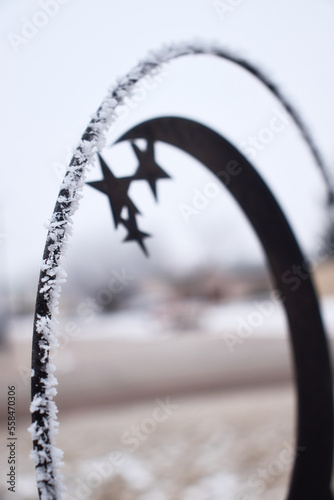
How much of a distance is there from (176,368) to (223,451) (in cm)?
409

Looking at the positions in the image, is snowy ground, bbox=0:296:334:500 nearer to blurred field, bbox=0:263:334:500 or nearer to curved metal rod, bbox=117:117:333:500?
blurred field, bbox=0:263:334:500

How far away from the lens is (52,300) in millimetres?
1340

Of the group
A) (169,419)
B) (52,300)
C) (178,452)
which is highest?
(169,419)

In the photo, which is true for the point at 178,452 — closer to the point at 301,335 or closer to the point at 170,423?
the point at 170,423

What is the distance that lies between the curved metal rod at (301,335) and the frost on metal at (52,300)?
36.6 inches

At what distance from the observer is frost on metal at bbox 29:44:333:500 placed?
130cm

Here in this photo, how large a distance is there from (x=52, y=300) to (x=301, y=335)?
1447 millimetres

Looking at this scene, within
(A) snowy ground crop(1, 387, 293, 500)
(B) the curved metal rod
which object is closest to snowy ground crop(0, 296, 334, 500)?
(A) snowy ground crop(1, 387, 293, 500)

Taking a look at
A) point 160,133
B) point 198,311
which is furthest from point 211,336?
point 160,133

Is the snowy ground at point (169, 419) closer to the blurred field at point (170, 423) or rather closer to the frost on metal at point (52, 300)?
the blurred field at point (170, 423)

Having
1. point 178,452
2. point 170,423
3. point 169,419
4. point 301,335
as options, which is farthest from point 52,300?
point 169,419

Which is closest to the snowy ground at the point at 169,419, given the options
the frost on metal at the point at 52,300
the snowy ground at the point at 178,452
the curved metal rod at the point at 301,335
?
the snowy ground at the point at 178,452

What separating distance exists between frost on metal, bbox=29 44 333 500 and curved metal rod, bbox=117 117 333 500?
930 mm

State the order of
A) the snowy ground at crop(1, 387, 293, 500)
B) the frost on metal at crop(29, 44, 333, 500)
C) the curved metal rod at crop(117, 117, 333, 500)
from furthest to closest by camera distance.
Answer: the snowy ground at crop(1, 387, 293, 500)
the curved metal rod at crop(117, 117, 333, 500)
the frost on metal at crop(29, 44, 333, 500)
